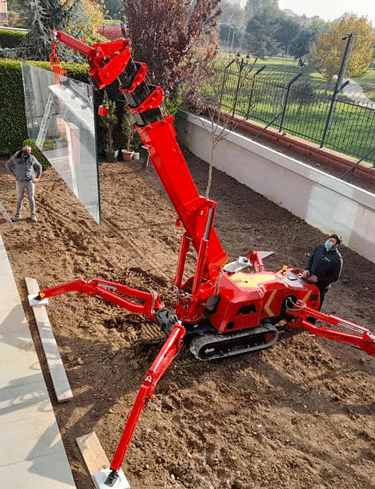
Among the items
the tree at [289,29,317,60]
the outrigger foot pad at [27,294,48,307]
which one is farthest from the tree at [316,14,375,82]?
the outrigger foot pad at [27,294,48,307]

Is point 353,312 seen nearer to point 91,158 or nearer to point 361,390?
point 361,390

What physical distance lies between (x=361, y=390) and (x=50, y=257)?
6024 millimetres

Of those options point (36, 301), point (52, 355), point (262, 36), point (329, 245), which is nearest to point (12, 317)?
point (36, 301)

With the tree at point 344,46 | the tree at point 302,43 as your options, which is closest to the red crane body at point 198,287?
the tree at point 344,46

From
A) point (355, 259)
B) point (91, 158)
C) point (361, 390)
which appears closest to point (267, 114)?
point (355, 259)

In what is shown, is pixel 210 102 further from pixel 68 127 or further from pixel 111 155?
pixel 68 127

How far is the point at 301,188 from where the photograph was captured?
1150 cm

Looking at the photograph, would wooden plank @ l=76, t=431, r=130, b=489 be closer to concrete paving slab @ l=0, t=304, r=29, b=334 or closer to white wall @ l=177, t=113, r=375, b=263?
concrete paving slab @ l=0, t=304, r=29, b=334

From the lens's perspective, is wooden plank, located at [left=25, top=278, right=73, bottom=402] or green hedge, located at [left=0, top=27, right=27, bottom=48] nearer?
wooden plank, located at [left=25, top=278, right=73, bottom=402]

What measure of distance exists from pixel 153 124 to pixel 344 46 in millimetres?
26565

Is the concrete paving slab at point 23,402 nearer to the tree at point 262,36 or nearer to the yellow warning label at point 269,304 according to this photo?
the yellow warning label at point 269,304

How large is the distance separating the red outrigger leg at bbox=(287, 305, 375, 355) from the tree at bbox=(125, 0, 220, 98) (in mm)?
9320

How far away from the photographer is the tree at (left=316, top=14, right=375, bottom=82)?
88.6ft

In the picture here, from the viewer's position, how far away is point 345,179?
11.3 metres
